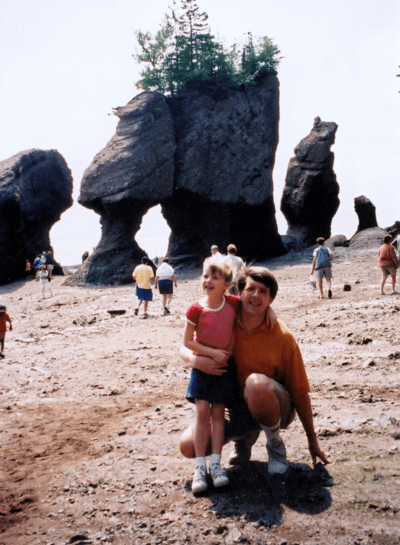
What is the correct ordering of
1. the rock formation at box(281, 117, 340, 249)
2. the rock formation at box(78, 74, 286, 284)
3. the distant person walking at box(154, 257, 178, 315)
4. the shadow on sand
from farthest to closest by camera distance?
1. the rock formation at box(281, 117, 340, 249)
2. the rock formation at box(78, 74, 286, 284)
3. the distant person walking at box(154, 257, 178, 315)
4. the shadow on sand

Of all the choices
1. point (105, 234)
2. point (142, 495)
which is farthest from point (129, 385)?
point (105, 234)

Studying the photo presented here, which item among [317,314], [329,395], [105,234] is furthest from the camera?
[105,234]

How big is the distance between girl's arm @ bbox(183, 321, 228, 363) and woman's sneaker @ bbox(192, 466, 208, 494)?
80 cm

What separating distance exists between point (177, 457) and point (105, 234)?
24.3m

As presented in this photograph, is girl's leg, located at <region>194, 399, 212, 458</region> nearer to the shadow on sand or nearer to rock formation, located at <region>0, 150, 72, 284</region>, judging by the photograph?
the shadow on sand

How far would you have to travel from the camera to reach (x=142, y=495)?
4.11 m

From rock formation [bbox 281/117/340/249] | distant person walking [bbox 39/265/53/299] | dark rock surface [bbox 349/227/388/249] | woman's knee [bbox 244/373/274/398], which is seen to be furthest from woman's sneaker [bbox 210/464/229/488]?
rock formation [bbox 281/117/340/249]

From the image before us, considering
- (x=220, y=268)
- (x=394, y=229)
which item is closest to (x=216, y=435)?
(x=220, y=268)

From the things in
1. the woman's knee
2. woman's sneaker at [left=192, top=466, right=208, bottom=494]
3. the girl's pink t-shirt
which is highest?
the girl's pink t-shirt

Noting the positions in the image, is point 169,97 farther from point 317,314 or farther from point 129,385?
point 129,385

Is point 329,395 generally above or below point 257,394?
below

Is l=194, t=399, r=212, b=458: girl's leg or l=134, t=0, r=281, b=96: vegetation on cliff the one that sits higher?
l=134, t=0, r=281, b=96: vegetation on cliff

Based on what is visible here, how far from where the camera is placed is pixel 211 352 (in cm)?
393

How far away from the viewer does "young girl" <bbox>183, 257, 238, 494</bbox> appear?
3.94 metres
